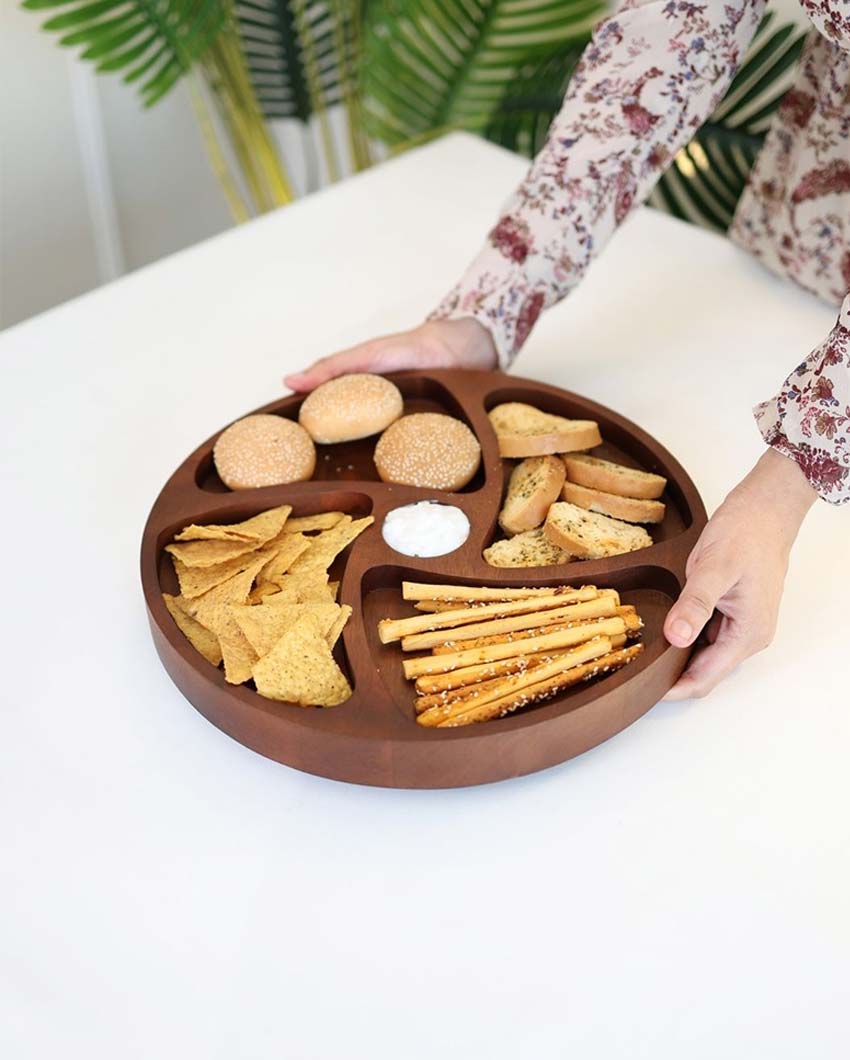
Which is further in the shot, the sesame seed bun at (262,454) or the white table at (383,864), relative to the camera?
the sesame seed bun at (262,454)

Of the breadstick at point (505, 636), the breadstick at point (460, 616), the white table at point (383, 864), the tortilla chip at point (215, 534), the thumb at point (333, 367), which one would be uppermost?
the thumb at point (333, 367)

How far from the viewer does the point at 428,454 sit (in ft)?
3.80

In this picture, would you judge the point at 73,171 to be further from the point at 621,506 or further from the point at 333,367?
the point at 621,506

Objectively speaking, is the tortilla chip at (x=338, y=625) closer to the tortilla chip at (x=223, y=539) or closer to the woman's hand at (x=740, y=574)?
the tortilla chip at (x=223, y=539)

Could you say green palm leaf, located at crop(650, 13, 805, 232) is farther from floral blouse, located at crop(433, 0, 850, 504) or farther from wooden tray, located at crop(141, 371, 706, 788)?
wooden tray, located at crop(141, 371, 706, 788)

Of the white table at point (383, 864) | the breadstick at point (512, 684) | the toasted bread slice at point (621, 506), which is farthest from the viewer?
the toasted bread slice at point (621, 506)

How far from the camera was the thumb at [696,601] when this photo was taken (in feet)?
3.11

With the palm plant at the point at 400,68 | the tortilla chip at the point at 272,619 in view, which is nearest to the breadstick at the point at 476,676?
the tortilla chip at the point at 272,619

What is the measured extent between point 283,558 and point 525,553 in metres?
0.22

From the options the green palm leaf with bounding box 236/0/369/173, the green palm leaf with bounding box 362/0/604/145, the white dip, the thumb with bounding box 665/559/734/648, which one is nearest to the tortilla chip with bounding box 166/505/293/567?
the white dip

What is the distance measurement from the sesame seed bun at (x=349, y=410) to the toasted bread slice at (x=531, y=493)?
0.15 meters

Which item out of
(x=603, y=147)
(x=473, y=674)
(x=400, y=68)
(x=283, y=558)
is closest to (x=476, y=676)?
(x=473, y=674)

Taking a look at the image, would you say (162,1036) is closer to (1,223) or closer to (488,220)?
(488,220)

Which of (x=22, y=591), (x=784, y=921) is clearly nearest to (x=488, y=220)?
(x=22, y=591)
